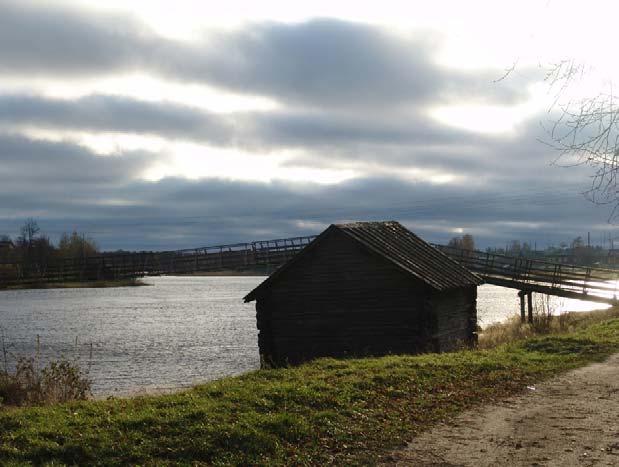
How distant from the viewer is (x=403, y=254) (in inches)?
1180

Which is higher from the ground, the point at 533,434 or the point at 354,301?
the point at 354,301

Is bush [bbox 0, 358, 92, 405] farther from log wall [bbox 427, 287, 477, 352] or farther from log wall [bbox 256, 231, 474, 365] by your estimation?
log wall [bbox 427, 287, 477, 352]

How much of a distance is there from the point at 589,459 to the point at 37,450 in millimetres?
7105

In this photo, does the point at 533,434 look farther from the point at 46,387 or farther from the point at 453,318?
the point at 453,318

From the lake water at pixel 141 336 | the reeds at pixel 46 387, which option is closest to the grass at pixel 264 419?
the reeds at pixel 46 387

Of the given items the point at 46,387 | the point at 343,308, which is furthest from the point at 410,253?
the point at 46,387

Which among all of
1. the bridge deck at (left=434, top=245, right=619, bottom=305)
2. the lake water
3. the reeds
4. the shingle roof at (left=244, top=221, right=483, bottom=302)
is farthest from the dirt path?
the bridge deck at (left=434, top=245, right=619, bottom=305)

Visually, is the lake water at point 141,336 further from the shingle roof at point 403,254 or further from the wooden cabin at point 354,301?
the shingle roof at point 403,254

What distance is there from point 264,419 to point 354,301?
1793cm

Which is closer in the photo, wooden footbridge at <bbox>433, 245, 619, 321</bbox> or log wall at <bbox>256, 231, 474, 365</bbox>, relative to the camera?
log wall at <bbox>256, 231, 474, 365</bbox>

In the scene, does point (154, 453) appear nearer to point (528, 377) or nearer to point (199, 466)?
point (199, 466)

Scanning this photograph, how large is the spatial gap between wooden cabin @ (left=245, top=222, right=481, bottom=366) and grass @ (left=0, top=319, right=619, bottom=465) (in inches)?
467

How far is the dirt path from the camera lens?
32.3 ft

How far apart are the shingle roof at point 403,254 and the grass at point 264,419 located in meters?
12.3
